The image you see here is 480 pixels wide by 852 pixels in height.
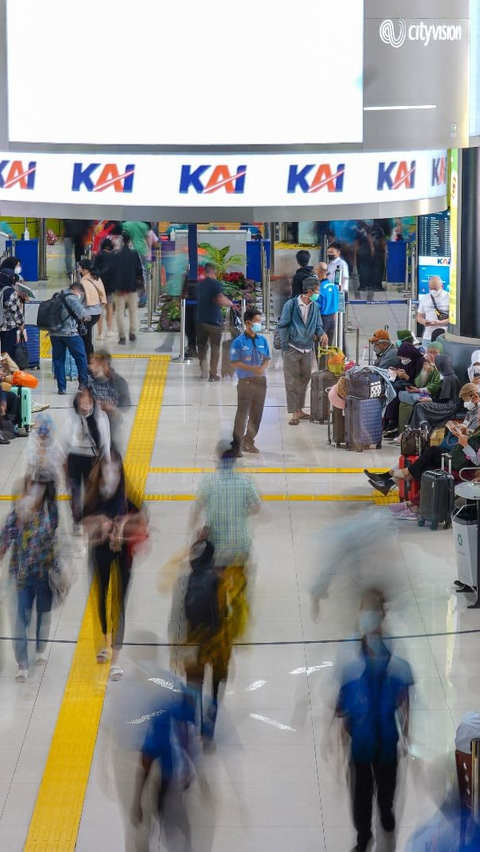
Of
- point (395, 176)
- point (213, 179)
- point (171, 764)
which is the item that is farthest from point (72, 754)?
point (395, 176)

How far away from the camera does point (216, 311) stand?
19.4 metres

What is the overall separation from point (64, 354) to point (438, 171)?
25.1 feet

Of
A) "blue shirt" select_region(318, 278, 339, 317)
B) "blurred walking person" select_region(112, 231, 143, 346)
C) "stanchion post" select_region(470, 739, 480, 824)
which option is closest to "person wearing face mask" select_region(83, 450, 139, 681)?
"stanchion post" select_region(470, 739, 480, 824)

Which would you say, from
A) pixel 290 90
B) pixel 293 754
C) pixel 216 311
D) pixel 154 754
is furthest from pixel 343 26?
pixel 216 311

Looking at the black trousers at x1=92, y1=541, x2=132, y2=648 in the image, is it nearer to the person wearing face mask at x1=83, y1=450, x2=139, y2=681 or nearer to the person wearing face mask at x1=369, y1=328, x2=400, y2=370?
the person wearing face mask at x1=83, y1=450, x2=139, y2=681

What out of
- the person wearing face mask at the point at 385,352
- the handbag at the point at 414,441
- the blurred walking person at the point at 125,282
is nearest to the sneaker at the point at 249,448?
the person wearing face mask at the point at 385,352

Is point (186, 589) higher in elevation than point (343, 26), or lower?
lower

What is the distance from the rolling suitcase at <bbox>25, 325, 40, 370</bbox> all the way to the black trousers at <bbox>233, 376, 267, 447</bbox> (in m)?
5.24

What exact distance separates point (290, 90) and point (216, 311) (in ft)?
29.4

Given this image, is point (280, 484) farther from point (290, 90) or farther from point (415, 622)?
point (290, 90)

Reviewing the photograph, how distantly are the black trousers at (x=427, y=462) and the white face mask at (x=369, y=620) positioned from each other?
6040mm

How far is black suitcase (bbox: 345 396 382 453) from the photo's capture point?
15773 millimetres

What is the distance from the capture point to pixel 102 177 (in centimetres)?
1104

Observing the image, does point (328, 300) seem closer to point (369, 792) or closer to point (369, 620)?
point (369, 620)
